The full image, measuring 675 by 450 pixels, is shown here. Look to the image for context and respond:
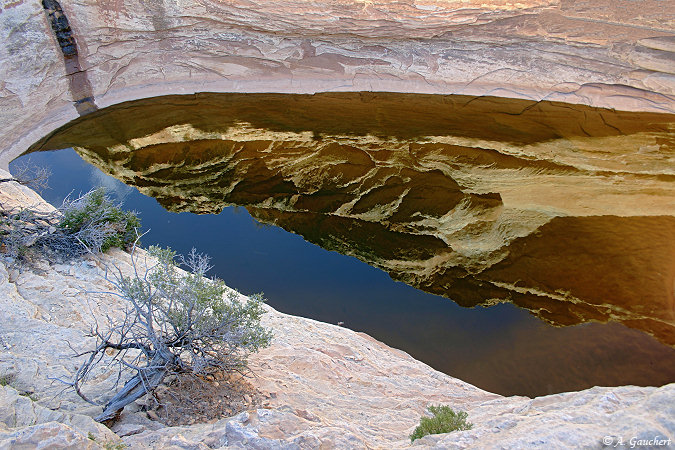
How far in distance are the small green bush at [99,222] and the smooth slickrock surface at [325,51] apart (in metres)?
3.53

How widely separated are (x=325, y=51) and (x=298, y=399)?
7973 mm

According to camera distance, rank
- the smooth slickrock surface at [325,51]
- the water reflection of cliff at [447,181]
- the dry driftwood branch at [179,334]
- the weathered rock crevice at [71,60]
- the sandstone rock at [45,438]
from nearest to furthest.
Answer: the sandstone rock at [45,438] < the dry driftwood branch at [179,334] < the water reflection of cliff at [447,181] < the smooth slickrock surface at [325,51] < the weathered rock crevice at [71,60]

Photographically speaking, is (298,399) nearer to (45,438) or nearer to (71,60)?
(45,438)

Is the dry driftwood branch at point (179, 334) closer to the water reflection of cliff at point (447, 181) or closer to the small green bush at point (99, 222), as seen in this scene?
the small green bush at point (99, 222)

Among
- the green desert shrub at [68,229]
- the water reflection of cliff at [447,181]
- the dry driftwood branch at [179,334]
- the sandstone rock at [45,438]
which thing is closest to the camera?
the sandstone rock at [45,438]

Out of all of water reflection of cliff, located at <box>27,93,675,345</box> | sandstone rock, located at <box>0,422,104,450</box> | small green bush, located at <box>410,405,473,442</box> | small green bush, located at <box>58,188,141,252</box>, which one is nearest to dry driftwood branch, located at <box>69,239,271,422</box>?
sandstone rock, located at <box>0,422,104,450</box>

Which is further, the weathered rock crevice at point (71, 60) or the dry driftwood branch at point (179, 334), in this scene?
the weathered rock crevice at point (71, 60)

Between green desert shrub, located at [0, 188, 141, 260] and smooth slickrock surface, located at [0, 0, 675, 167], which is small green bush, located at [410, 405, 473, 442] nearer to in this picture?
green desert shrub, located at [0, 188, 141, 260]

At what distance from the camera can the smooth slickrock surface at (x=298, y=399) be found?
9.15 ft

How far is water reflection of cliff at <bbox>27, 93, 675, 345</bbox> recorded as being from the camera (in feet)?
22.8

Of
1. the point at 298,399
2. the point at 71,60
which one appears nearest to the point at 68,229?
the point at 298,399

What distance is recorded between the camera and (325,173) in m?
8.58

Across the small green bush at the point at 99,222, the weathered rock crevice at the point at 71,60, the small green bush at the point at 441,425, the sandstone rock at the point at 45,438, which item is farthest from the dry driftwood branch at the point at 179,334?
the weathered rock crevice at the point at 71,60

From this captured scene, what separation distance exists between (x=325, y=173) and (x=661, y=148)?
5488mm
